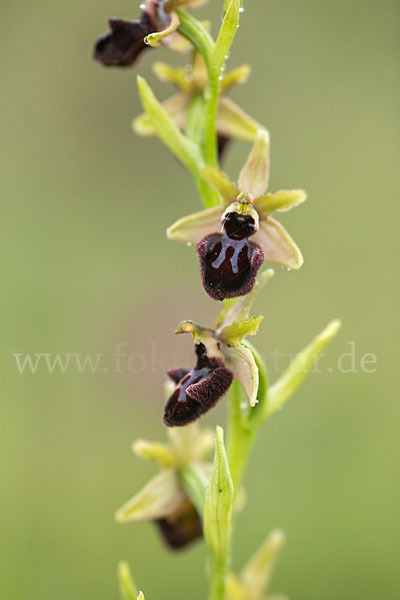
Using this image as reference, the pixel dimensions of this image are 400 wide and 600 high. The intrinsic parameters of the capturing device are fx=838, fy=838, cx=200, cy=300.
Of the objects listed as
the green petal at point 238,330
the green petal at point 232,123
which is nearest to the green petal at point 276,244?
the green petal at point 238,330

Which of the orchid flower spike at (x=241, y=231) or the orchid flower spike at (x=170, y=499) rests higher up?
the orchid flower spike at (x=241, y=231)

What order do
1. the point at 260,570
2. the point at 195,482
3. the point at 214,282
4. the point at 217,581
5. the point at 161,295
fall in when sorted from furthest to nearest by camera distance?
1. the point at 161,295
2. the point at 260,570
3. the point at 195,482
4. the point at 217,581
5. the point at 214,282

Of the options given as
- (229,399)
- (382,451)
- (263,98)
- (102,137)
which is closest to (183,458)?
(229,399)

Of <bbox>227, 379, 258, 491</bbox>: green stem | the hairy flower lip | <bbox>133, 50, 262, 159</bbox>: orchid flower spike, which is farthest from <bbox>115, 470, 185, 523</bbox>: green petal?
<bbox>133, 50, 262, 159</bbox>: orchid flower spike

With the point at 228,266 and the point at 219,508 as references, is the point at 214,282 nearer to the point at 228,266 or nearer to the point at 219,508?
the point at 228,266

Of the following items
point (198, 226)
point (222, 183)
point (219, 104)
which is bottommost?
point (198, 226)

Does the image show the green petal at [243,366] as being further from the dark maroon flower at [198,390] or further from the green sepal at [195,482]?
the green sepal at [195,482]

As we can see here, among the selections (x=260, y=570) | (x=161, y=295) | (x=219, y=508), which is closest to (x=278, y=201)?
(x=219, y=508)
